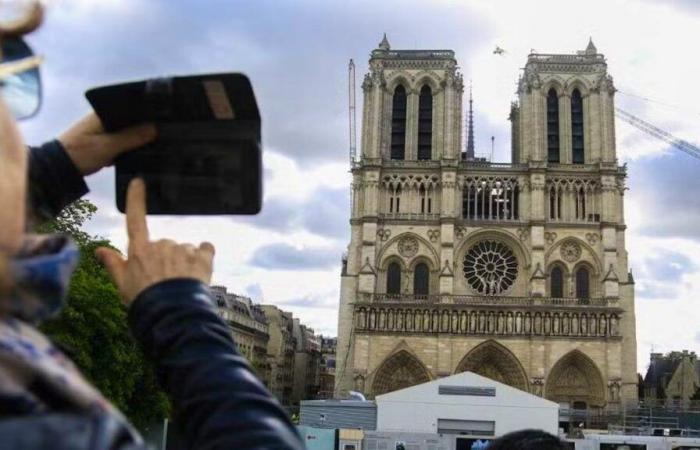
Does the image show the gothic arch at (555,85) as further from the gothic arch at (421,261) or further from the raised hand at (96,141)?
the raised hand at (96,141)

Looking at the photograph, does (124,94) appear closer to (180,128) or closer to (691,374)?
(180,128)

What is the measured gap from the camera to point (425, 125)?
142 ft

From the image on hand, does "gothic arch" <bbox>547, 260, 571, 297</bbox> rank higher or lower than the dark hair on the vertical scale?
higher

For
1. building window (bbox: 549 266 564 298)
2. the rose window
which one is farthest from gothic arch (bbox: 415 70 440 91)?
building window (bbox: 549 266 564 298)

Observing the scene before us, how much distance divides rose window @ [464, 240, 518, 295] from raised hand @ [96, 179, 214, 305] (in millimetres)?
40543

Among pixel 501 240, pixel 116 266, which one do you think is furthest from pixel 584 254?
pixel 116 266

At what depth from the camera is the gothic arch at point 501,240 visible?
4108 centimetres

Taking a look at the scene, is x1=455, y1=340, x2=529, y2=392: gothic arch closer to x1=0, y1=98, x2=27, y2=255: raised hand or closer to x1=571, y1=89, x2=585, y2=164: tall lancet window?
x1=571, y1=89, x2=585, y2=164: tall lancet window

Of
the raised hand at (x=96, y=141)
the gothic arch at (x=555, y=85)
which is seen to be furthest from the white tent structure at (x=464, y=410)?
the raised hand at (x=96, y=141)

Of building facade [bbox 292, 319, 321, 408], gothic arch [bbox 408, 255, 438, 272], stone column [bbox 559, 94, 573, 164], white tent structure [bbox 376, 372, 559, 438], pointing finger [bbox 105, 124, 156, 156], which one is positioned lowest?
pointing finger [bbox 105, 124, 156, 156]

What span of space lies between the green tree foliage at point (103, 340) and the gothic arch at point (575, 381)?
2299cm

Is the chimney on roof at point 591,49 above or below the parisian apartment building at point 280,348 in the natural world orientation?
above

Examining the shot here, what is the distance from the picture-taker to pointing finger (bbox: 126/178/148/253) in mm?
1340

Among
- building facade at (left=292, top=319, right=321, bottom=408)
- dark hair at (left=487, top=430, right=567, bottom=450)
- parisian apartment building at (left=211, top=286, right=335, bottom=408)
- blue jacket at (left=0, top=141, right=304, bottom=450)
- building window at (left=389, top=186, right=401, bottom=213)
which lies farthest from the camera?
building facade at (left=292, top=319, right=321, bottom=408)
